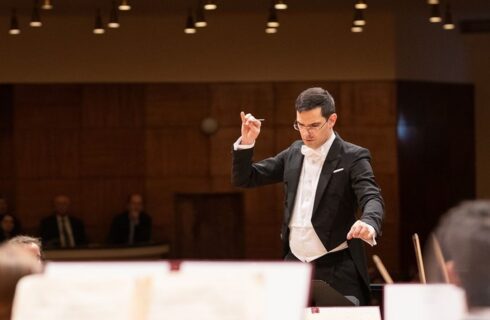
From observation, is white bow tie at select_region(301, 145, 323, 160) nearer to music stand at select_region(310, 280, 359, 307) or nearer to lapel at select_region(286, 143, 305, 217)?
lapel at select_region(286, 143, 305, 217)

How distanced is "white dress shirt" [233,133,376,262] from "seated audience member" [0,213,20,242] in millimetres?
6916

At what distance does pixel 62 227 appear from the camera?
11406 mm

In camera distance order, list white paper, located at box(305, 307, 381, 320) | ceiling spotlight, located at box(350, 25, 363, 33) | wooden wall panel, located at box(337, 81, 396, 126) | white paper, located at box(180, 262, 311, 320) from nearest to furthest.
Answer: white paper, located at box(180, 262, 311, 320) < white paper, located at box(305, 307, 381, 320) < ceiling spotlight, located at box(350, 25, 363, 33) < wooden wall panel, located at box(337, 81, 396, 126)

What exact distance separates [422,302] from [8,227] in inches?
350

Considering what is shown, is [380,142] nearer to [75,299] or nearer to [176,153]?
[176,153]

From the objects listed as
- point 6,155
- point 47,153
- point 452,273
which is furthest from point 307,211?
point 6,155

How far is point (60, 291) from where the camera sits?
242 cm

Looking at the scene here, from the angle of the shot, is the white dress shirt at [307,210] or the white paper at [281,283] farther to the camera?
the white dress shirt at [307,210]

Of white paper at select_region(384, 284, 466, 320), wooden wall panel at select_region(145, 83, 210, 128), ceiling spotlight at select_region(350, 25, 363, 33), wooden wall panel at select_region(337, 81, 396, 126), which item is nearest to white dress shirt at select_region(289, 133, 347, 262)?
white paper at select_region(384, 284, 466, 320)

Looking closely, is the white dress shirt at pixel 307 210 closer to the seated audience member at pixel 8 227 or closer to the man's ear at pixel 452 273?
the man's ear at pixel 452 273

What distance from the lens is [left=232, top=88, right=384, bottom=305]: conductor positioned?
446cm

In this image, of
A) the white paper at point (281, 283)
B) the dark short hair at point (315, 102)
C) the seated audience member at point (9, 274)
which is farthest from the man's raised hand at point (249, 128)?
the seated audience member at point (9, 274)

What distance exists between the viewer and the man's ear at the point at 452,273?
2029 millimetres

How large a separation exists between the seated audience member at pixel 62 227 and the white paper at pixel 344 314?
26.2ft
